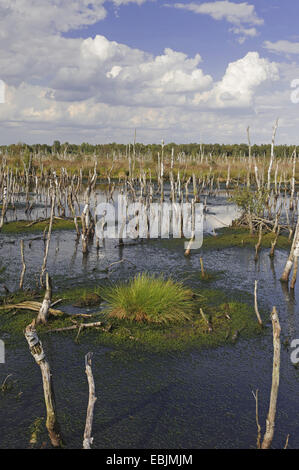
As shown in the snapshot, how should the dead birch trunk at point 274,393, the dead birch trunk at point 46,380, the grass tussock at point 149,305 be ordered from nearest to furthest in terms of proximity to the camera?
the dead birch trunk at point 274,393 → the dead birch trunk at point 46,380 → the grass tussock at point 149,305

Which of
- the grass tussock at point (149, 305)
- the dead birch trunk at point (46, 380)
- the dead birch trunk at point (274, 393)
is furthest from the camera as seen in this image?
the grass tussock at point (149, 305)

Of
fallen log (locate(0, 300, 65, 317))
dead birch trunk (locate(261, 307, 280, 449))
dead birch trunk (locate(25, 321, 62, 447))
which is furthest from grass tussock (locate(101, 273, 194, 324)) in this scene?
dead birch trunk (locate(261, 307, 280, 449))

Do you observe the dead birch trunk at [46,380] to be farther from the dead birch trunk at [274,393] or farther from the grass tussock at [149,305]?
the grass tussock at [149,305]

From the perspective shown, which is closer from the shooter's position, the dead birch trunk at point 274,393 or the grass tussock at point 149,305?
the dead birch trunk at point 274,393

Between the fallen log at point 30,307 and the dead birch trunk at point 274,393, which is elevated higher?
the dead birch trunk at point 274,393

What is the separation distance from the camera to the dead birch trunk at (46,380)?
15.0 ft

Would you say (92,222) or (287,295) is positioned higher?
(92,222)

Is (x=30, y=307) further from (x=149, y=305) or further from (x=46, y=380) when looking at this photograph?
(x=46, y=380)

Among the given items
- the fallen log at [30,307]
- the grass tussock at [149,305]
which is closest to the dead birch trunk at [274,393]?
the grass tussock at [149,305]

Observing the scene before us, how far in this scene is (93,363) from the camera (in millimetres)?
7406

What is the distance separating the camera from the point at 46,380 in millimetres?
4727

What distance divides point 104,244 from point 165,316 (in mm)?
9716
